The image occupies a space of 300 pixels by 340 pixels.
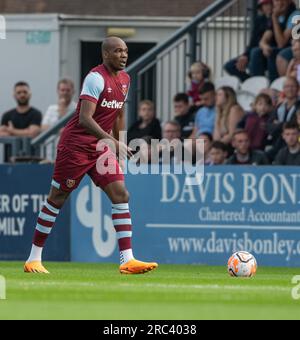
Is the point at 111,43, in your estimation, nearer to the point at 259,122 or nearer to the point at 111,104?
the point at 111,104

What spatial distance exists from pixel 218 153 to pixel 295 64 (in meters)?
2.00

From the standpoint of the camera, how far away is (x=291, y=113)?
21094mm

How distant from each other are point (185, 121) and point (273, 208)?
431 cm

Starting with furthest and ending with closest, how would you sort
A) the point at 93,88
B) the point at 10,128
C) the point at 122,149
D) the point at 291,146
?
the point at 10,128 → the point at 291,146 → the point at 93,88 → the point at 122,149

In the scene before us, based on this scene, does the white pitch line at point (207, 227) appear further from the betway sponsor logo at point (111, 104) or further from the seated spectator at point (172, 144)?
the betway sponsor logo at point (111, 104)

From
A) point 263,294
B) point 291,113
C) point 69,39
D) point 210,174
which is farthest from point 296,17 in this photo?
point 263,294

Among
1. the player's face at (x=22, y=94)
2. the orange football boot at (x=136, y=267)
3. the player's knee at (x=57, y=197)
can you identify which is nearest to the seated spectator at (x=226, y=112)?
the player's face at (x=22, y=94)

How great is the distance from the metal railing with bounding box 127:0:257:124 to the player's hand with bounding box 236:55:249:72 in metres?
1.11

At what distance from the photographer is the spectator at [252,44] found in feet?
76.7

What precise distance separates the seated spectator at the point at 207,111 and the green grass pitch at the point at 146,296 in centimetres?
582

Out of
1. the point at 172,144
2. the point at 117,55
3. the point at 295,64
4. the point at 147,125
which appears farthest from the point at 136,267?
the point at 147,125

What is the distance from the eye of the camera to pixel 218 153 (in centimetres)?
2106

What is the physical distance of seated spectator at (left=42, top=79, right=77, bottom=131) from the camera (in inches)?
960

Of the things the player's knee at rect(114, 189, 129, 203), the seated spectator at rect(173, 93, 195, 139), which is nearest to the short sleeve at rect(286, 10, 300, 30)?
the seated spectator at rect(173, 93, 195, 139)
